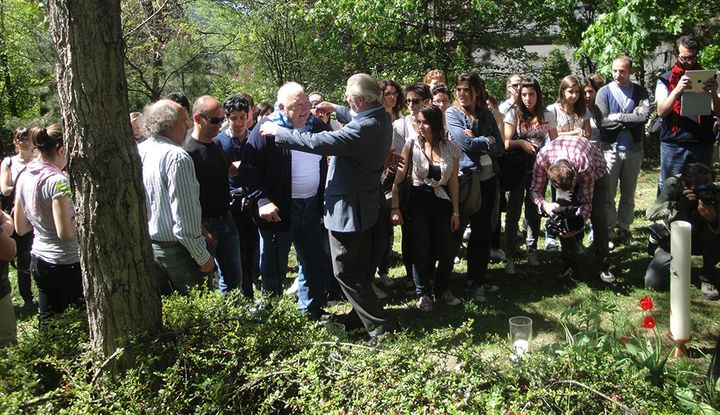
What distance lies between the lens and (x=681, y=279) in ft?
13.0

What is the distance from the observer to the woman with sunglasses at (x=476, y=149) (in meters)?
5.35

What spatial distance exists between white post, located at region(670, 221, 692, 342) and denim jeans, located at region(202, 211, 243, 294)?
10.4 feet

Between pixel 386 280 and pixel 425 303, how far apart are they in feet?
2.68

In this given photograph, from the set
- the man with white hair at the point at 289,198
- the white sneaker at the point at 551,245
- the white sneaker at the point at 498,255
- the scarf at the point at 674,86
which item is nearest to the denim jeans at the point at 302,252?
the man with white hair at the point at 289,198

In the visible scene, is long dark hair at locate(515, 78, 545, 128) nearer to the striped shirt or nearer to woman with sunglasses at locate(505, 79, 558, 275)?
woman with sunglasses at locate(505, 79, 558, 275)

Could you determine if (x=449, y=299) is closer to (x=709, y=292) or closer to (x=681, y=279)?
(x=681, y=279)

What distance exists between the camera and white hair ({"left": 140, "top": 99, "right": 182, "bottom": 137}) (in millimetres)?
3750

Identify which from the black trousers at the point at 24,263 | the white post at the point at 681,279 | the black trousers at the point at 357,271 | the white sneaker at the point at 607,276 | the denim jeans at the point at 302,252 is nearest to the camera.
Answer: the white post at the point at 681,279

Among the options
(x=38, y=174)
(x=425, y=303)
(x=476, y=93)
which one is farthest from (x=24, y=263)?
(x=476, y=93)

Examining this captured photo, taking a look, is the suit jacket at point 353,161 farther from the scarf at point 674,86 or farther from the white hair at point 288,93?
the scarf at point 674,86

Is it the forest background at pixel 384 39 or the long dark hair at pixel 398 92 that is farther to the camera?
the forest background at pixel 384 39

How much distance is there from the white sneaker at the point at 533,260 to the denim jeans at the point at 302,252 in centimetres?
237

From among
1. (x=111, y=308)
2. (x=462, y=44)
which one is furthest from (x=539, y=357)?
(x=462, y=44)

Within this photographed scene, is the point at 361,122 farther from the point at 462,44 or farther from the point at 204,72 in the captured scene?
the point at 204,72
